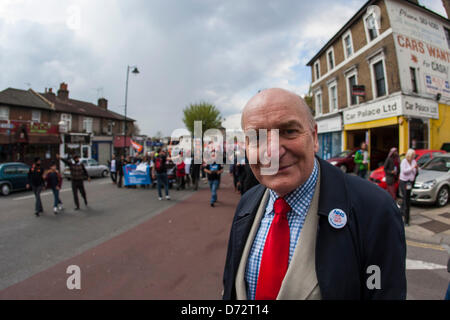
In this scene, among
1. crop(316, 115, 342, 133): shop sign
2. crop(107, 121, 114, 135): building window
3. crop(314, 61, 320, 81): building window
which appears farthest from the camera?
crop(107, 121, 114, 135): building window

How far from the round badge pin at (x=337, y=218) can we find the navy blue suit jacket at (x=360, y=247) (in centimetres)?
2

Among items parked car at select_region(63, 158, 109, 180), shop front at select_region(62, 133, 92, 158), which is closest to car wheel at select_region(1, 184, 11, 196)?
parked car at select_region(63, 158, 109, 180)

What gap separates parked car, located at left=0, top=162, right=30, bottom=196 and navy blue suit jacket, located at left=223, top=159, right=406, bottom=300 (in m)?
15.0

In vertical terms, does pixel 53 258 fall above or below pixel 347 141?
below

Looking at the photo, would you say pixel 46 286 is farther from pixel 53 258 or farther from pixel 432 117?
pixel 432 117

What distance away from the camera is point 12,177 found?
1103cm

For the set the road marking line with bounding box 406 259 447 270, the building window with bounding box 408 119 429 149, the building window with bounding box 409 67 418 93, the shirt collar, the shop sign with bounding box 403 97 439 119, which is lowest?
the road marking line with bounding box 406 259 447 270

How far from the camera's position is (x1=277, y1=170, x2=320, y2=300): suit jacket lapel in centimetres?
87

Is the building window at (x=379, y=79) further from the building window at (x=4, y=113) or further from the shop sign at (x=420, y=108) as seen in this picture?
the building window at (x=4, y=113)

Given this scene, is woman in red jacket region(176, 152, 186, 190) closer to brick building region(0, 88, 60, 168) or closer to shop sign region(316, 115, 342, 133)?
shop sign region(316, 115, 342, 133)

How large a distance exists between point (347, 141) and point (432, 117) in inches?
254

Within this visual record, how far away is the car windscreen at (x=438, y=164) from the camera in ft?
20.3

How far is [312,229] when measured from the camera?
95cm

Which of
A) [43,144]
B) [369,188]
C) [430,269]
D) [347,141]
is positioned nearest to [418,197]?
[430,269]
